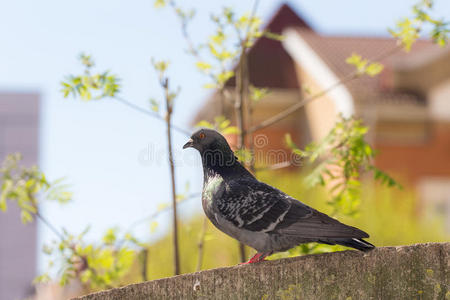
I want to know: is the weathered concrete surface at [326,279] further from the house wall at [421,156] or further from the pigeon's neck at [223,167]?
the house wall at [421,156]

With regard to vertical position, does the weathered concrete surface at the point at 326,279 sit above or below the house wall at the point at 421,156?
below

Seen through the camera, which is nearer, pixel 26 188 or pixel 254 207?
pixel 254 207

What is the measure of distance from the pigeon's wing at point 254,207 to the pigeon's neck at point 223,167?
0.15 metres

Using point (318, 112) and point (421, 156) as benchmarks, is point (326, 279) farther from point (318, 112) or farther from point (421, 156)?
point (421, 156)

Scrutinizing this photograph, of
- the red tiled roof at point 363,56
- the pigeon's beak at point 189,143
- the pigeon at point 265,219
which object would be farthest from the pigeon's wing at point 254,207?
the red tiled roof at point 363,56

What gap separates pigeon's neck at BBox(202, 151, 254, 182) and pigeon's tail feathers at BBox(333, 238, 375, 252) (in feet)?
3.01

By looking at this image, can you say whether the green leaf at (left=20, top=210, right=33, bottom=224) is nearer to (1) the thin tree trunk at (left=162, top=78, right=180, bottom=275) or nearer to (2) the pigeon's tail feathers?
(1) the thin tree trunk at (left=162, top=78, right=180, bottom=275)

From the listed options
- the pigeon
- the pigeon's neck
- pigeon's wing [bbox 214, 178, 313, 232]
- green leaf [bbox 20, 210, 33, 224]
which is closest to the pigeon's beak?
the pigeon's neck

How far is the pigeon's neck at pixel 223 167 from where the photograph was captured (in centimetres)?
400

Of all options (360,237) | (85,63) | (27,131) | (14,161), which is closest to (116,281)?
(14,161)

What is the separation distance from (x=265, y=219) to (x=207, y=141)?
80cm

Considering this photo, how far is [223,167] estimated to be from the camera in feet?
13.2

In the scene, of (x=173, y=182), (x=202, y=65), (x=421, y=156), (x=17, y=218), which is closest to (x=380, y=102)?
(x=421, y=156)

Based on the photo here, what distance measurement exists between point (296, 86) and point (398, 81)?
3729 millimetres
